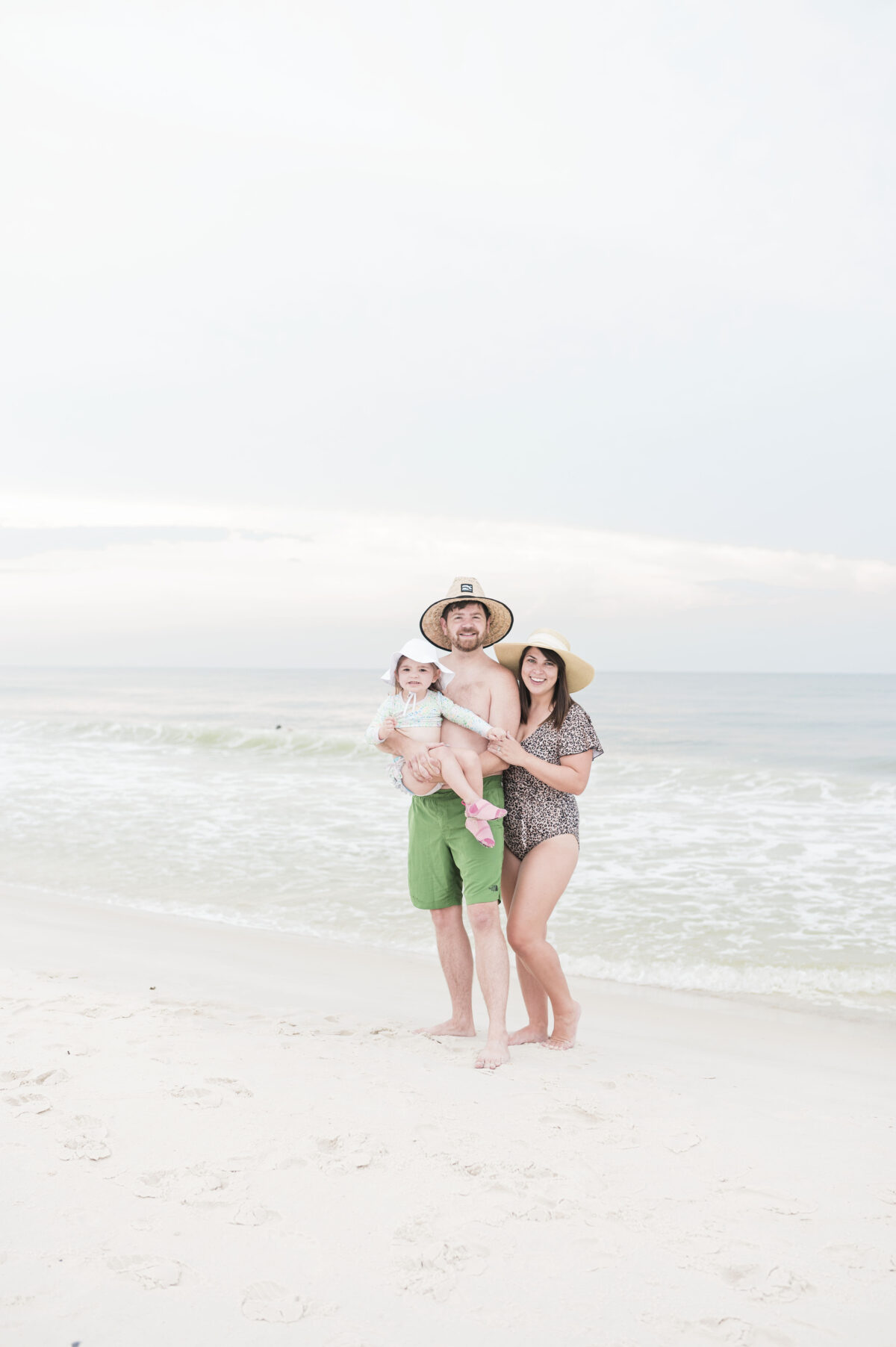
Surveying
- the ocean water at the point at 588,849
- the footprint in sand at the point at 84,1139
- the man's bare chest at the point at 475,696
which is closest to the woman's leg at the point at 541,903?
the man's bare chest at the point at 475,696

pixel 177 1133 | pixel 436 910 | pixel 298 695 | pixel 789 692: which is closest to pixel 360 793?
pixel 436 910

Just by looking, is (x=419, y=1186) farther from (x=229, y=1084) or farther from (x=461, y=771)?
(x=461, y=771)

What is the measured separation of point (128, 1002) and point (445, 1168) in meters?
2.33

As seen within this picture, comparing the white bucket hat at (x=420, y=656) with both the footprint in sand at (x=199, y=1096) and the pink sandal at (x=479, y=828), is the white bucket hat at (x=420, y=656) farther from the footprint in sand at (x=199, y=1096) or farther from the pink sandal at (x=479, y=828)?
the footprint in sand at (x=199, y=1096)

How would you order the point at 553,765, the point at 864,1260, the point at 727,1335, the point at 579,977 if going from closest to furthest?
1. the point at 727,1335
2. the point at 864,1260
3. the point at 553,765
4. the point at 579,977

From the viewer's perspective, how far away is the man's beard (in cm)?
412

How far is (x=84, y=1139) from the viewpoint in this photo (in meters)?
2.95

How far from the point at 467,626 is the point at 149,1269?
2.68m

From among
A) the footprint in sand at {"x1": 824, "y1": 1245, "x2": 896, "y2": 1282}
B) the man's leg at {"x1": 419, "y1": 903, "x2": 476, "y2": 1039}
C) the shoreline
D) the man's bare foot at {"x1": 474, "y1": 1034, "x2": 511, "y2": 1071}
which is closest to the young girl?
the man's leg at {"x1": 419, "y1": 903, "x2": 476, "y2": 1039}

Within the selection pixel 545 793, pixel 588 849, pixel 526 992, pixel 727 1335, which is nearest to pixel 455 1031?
pixel 526 992

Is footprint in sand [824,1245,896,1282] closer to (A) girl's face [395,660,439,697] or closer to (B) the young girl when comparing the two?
(B) the young girl

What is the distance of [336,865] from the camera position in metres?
8.95

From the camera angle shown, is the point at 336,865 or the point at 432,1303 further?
the point at 336,865

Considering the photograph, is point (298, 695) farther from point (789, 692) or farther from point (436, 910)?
point (436, 910)
